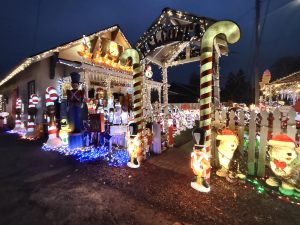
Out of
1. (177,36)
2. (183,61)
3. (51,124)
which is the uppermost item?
(177,36)

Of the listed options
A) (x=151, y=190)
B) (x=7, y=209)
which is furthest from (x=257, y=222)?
(x=7, y=209)

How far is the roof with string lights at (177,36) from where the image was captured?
18.8 feet

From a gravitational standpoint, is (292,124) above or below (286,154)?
above

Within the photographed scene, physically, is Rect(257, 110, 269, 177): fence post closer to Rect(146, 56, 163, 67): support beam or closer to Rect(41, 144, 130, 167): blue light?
Rect(41, 144, 130, 167): blue light

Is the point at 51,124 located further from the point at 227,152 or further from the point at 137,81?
the point at 227,152

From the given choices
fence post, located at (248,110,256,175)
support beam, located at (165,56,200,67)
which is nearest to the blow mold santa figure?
support beam, located at (165,56,200,67)

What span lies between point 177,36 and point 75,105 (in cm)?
536

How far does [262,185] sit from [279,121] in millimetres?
1562

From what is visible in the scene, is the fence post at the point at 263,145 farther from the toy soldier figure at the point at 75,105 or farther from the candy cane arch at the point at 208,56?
the toy soldier figure at the point at 75,105

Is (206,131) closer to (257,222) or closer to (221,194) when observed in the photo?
(221,194)

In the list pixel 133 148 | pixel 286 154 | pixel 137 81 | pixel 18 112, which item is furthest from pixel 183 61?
pixel 18 112

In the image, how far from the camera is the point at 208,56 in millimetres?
4973

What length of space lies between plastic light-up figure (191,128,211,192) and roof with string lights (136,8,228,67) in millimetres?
2764

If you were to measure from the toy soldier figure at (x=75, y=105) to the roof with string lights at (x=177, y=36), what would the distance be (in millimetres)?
3359
